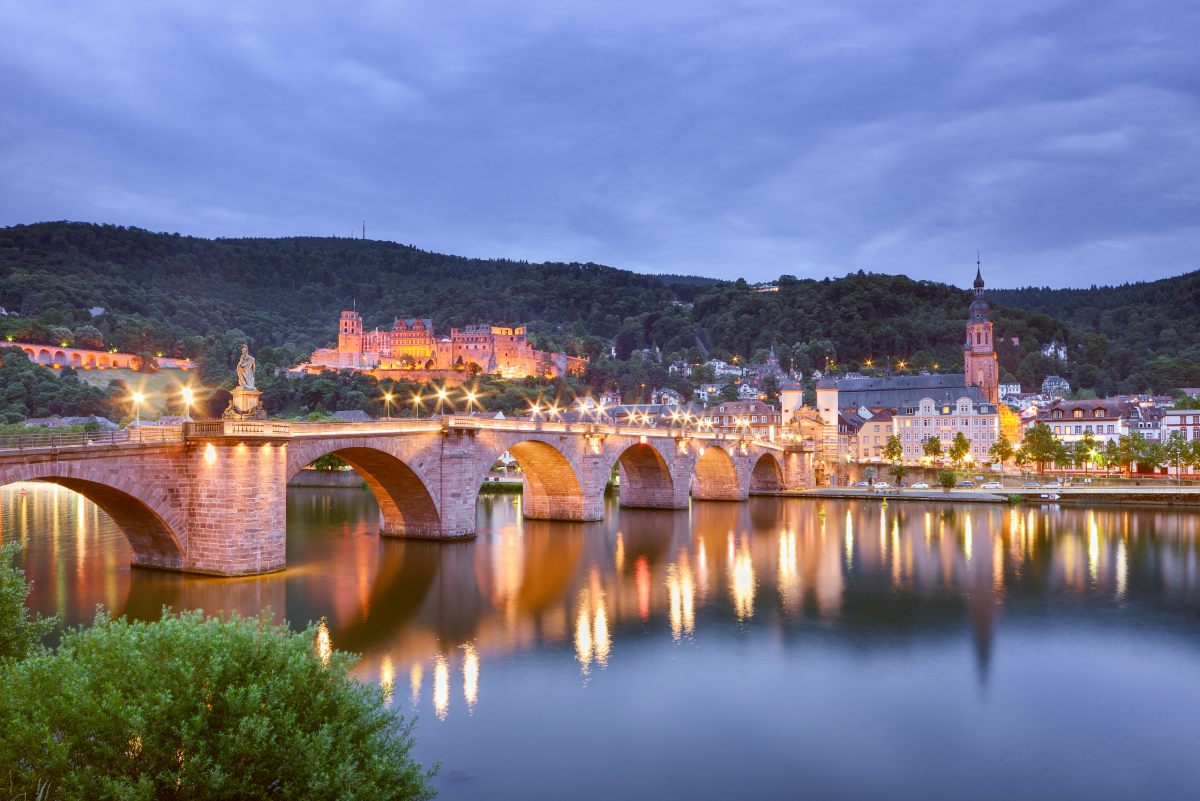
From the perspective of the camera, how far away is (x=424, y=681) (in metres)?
19.8

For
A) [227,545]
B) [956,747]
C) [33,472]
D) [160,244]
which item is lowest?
[956,747]

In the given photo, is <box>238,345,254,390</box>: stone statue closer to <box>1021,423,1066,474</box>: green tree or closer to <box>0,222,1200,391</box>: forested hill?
<box>1021,423,1066,474</box>: green tree

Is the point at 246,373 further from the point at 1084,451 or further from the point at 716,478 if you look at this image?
the point at 1084,451

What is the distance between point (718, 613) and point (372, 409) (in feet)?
271

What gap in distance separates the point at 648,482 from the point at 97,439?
3781 centimetres

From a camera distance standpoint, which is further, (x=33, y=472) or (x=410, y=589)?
(x=410, y=589)

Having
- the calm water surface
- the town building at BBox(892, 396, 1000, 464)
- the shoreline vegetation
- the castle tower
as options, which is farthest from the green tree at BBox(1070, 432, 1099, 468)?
the castle tower

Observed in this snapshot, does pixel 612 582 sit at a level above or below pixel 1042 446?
below

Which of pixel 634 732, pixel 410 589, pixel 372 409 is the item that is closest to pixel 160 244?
pixel 372 409

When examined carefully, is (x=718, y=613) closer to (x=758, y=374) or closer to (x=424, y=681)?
(x=424, y=681)

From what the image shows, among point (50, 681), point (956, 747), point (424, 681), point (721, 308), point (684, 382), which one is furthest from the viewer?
point (721, 308)

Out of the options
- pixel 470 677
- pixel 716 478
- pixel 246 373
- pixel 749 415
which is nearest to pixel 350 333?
pixel 749 415

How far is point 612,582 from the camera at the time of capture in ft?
107

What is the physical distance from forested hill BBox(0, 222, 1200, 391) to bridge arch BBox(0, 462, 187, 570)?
3483 inches
